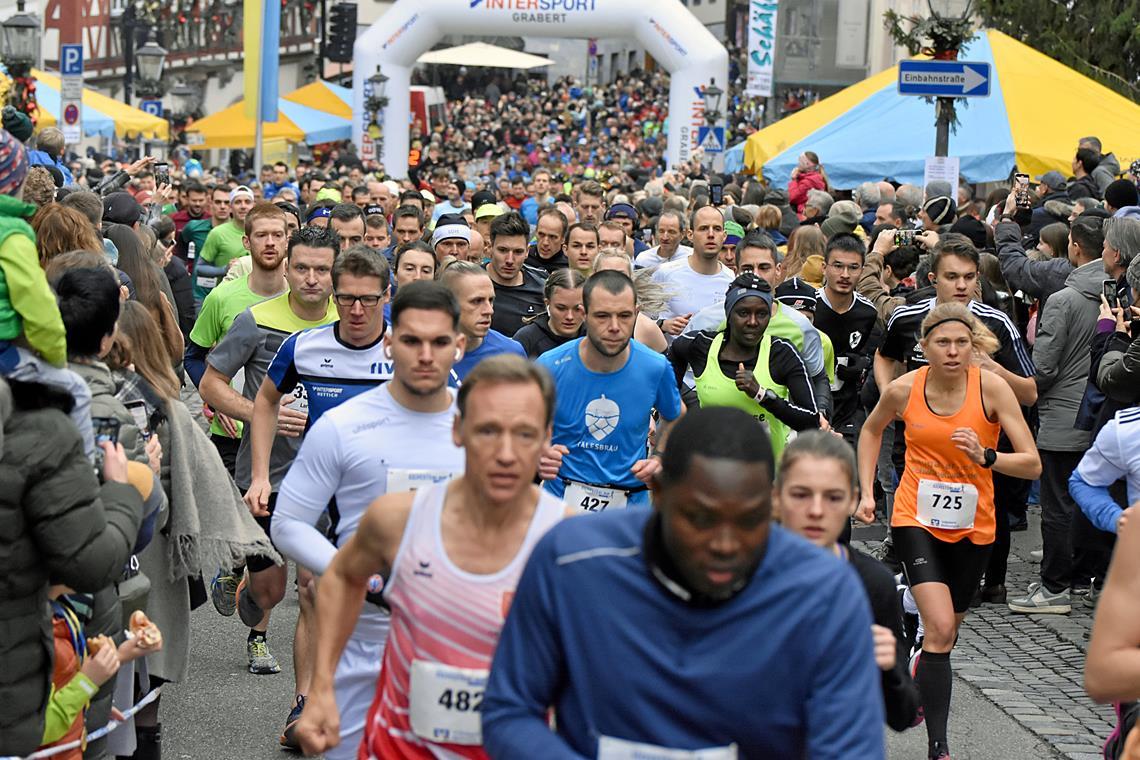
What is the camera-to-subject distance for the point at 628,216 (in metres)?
14.3

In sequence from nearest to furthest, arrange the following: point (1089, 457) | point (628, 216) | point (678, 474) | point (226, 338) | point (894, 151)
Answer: point (678, 474) → point (1089, 457) → point (226, 338) → point (628, 216) → point (894, 151)

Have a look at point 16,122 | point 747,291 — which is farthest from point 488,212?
point 747,291

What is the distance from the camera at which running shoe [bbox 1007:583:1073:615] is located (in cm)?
931

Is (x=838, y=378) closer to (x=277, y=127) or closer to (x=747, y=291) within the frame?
(x=747, y=291)

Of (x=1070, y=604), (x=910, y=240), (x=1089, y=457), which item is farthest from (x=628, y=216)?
(x=1089, y=457)

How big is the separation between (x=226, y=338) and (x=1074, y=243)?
508 cm

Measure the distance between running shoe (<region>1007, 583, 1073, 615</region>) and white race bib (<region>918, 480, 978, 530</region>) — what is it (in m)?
2.82

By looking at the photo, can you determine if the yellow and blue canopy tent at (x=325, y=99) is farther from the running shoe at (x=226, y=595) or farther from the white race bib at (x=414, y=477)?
the white race bib at (x=414, y=477)

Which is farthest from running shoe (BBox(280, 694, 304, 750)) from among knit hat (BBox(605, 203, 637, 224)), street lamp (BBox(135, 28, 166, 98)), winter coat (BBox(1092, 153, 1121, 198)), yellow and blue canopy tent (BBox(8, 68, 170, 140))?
street lamp (BBox(135, 28, 166, 98))

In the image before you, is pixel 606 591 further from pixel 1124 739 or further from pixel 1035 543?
pixel 1035 543

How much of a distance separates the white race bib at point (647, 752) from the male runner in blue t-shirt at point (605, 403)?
3.91 metres

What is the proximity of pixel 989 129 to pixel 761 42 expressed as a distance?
1541cm

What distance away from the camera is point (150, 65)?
30.7 meters

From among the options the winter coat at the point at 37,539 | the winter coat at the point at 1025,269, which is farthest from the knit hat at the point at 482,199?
the winter coat at the point at 37,539
